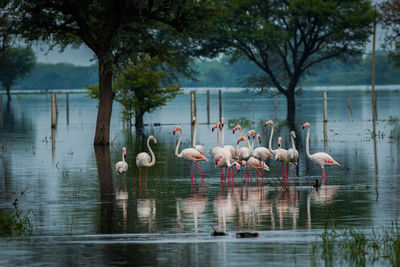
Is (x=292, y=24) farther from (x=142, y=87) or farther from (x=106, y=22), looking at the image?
(x=106, y=22)

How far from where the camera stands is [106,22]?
31.5 m

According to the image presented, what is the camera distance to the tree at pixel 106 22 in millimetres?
30594

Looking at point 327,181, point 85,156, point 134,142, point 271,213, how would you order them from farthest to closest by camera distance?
point 134,142
point 85,156
point 327,181
point 271,213

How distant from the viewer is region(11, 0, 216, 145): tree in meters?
30.6

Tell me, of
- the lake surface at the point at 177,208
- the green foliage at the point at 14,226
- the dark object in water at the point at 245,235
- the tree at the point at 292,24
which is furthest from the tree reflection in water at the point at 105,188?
the tree at the point at 292,24

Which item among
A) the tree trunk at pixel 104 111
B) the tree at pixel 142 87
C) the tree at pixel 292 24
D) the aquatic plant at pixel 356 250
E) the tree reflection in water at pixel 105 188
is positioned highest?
the tree at pixel 292 24

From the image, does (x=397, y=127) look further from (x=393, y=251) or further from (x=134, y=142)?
(x=393, y=251)

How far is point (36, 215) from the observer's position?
48.2 ft

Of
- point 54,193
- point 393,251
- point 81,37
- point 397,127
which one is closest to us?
point 393,251

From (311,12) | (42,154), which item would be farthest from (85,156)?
(311,12)

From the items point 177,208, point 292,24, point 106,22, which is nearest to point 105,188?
point 177,208

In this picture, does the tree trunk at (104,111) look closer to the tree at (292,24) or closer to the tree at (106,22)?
the tree at (106,22)

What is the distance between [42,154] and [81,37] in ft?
18.1

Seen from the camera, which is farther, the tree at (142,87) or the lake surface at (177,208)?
the tree at (142,87)
